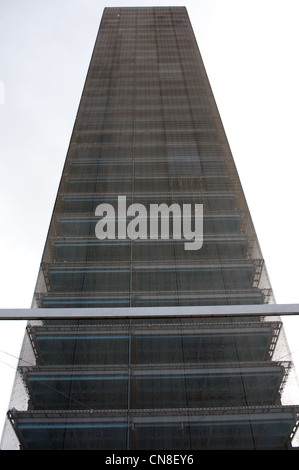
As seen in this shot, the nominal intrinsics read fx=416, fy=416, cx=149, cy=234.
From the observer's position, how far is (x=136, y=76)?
47.6 ft

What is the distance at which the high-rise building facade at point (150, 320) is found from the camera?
185 inches

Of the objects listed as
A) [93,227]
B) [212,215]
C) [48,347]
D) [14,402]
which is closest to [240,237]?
[212,215]

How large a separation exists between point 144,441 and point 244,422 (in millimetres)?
1150

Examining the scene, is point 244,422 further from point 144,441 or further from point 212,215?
point 212,215

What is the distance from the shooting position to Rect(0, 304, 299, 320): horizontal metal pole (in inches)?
188

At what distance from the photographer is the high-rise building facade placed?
470 centimetres

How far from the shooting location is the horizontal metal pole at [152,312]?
477cm

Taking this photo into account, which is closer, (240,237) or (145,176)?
(240,237)

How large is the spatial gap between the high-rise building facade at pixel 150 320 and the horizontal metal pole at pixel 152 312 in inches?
1.1

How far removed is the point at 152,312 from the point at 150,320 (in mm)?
937

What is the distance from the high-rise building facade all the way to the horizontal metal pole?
0.03 meters

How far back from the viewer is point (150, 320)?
5707 mm

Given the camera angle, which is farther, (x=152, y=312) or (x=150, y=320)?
(x=150, y=320)

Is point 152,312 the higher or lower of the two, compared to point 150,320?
lower
